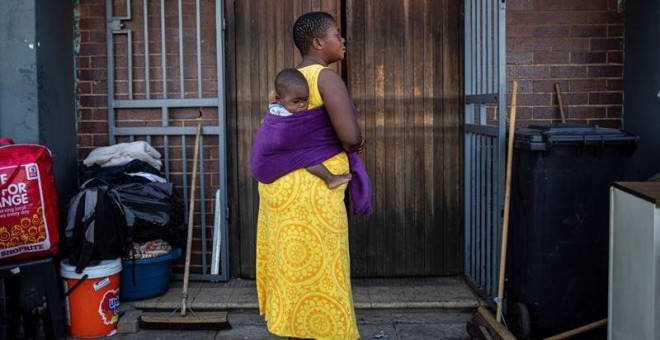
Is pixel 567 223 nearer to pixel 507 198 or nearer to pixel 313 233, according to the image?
pixel 507 198

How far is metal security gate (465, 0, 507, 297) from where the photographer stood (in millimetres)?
4625

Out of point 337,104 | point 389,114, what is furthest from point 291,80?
point 389,114

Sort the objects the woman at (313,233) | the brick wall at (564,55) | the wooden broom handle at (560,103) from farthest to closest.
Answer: the brick wall at (564,55) < the wooden broom handle at (560,103) < the woman at (313,233)

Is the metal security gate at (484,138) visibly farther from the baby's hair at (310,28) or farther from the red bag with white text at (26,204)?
the red bag with white text at (26,204)

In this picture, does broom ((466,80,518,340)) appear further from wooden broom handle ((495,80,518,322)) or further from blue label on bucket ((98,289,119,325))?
blue label on bucket ((98,289,119,325))

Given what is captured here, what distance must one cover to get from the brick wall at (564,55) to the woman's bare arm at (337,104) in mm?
2445

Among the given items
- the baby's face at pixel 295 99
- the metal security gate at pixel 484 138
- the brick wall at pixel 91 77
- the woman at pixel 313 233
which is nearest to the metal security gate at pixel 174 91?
the brick wall at pixel 91 77

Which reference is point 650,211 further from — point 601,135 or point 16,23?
point 16,23

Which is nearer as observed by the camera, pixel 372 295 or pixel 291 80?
pixel 291 80

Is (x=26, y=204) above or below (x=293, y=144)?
below

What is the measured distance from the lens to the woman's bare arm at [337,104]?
3359 mm

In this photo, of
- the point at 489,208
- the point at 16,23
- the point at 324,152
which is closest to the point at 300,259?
the point at 324,152

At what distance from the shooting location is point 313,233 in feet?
11.4

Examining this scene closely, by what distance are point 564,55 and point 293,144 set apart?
2890 millimetres
